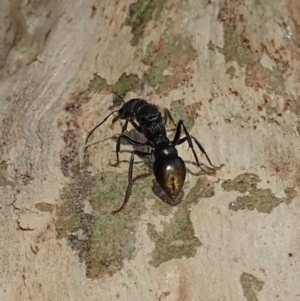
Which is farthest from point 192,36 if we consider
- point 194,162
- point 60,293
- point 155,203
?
point 60,293

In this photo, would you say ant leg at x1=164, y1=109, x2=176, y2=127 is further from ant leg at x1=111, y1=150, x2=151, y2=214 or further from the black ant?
ant leg at x1=111, y1=150, x2=151, y2=214

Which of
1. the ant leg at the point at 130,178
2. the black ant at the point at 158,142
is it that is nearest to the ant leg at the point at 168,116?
the black ant at the point at 158,142

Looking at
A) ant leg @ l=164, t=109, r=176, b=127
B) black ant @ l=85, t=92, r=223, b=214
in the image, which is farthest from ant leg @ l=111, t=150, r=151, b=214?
ant leg @ l=164, t=109, r=176, b=127

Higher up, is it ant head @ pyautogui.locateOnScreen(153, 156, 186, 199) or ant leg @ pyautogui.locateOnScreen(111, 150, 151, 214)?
ant head @ pyautogui.locateOnScreen(153, 156, 186, 199)

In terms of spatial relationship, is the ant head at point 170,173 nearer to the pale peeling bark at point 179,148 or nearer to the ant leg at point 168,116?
the pale peeling bark at point 179,148

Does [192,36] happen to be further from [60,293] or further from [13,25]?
[60,293]

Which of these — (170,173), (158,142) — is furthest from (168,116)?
(170,173)
